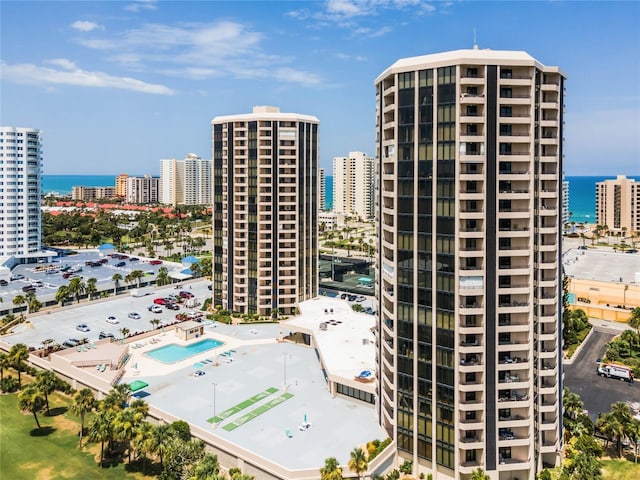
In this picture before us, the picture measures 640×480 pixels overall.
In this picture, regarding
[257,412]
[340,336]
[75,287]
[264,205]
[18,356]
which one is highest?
[264,205]

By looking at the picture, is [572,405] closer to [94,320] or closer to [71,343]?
[71,343]

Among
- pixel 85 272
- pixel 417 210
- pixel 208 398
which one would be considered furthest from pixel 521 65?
pixel 85 272

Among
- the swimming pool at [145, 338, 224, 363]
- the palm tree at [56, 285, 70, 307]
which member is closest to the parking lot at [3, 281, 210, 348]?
the palm tree at [56, 285, 70, 307]

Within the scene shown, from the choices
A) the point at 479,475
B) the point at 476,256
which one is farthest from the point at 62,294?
the point at 479,475

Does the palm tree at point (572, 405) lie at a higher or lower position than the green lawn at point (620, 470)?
higher

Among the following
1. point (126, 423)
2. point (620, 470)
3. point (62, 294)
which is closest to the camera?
point (126, 423)

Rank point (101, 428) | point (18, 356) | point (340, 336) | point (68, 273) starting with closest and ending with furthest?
point (101, 428), point (18, 356), point (340, 336), point (68, 273)

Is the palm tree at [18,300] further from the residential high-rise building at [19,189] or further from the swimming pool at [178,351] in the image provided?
the residential high-rise building at [19,189]

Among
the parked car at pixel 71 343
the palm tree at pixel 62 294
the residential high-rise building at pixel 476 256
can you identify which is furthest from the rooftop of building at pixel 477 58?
the palm tree at pixel 62 294
